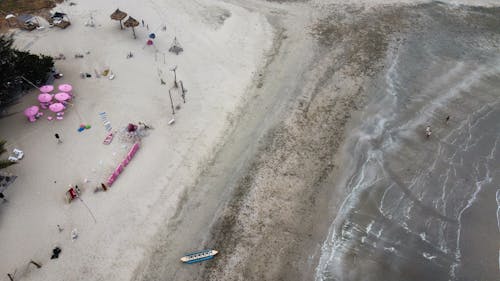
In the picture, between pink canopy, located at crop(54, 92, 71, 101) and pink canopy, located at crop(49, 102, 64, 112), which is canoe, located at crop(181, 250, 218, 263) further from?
pink canopy, located at crop(54, 92, 71, 101)

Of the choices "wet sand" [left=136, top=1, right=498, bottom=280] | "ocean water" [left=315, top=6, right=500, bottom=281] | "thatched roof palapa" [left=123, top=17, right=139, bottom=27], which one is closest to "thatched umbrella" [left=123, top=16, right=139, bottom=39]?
"thatched roof palapa" [left=123, top=17, right=139, bottom=27]

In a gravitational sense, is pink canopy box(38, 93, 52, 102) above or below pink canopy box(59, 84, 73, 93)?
below

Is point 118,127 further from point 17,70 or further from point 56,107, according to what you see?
point 17,70

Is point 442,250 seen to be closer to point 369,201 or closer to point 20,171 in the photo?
point 369,201

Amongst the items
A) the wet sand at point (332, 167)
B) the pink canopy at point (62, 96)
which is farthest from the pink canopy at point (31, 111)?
the wet sand at point (332, 167)

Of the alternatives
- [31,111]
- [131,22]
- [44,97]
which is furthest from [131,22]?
[31,111]

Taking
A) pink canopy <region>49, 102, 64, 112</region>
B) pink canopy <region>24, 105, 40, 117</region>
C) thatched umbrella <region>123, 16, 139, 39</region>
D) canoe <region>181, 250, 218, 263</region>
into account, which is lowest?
canoe <region>181, 250, 218, 263</region>
